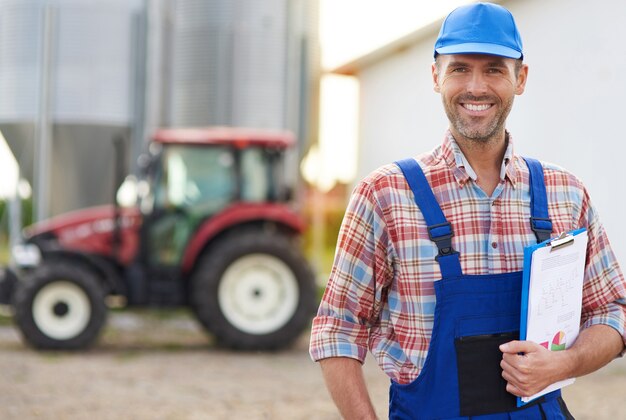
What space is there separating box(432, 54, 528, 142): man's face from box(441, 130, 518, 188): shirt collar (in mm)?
30

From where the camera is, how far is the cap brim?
158cm

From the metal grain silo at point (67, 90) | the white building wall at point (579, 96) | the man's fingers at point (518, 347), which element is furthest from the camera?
the metal grain silo at point (67, 90)

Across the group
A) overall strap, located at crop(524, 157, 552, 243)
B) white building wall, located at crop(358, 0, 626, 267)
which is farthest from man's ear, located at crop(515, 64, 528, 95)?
white building wall, located at crop(358, 0, 626, 267)

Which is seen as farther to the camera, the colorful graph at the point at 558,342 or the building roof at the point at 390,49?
the building roof at the point at 390,49

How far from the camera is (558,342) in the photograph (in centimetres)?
160

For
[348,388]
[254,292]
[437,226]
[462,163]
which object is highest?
[462,163]

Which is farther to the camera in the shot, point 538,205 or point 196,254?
point 196,254

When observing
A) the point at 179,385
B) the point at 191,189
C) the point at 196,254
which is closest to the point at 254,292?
the point at 196,254

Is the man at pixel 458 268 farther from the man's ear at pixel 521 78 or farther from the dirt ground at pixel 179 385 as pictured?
the dirt ground at pixel 179 385

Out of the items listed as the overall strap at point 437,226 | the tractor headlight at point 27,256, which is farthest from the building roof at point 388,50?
the overall strap at point 437,226

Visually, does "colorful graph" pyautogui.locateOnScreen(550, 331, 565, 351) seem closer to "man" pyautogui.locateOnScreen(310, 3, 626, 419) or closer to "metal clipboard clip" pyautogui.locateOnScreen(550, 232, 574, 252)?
"man" pyautogui.locateOnScreen(310, 3, 626, 419)

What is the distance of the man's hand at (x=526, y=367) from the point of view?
1.51 m

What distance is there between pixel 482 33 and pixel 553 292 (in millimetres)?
483

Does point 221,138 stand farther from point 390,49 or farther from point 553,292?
point 553,292
